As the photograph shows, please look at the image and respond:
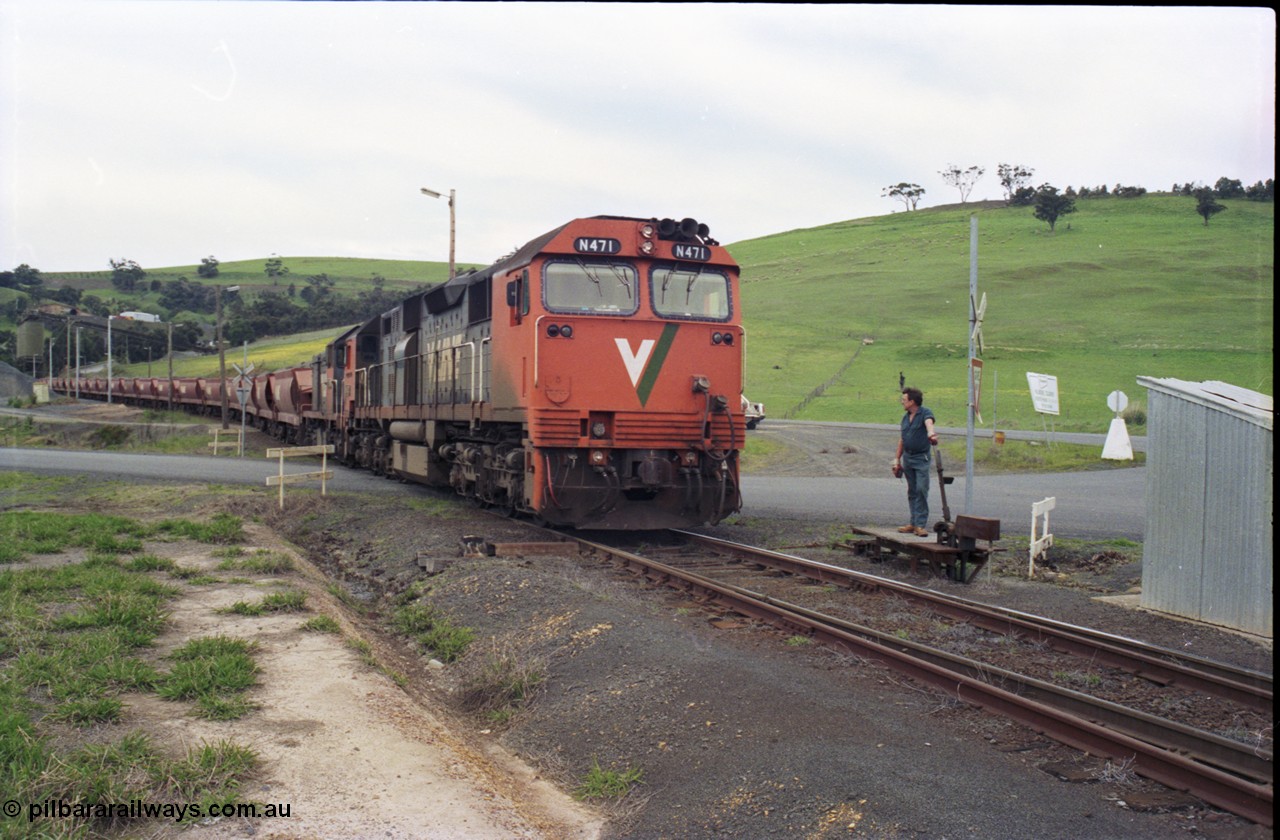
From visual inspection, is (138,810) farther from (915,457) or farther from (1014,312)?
(1014,312)

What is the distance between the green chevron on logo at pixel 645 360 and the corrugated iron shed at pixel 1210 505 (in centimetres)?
555

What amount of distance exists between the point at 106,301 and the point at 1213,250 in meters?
102

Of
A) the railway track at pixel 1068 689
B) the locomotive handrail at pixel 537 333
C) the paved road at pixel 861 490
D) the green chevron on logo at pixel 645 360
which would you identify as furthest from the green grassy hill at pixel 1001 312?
the railway track at pixel 1068 689

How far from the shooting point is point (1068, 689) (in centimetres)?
594

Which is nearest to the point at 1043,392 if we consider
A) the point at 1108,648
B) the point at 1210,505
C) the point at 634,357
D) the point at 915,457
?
the point at 915,457

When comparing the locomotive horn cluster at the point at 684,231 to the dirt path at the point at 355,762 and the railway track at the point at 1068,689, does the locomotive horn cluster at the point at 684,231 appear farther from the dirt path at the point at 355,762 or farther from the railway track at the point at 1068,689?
the dirt path at the point at 355,762

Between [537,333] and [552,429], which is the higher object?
[537,333]

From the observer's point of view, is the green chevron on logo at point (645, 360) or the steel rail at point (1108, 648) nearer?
the steel rail at point (1108, 648)

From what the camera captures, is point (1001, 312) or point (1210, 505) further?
point (1001, 312)

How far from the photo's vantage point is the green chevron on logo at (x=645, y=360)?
11.8m

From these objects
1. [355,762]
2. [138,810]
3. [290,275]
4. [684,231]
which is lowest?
[355,762]

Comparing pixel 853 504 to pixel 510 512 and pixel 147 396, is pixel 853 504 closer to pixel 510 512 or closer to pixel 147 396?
pixel 510 512

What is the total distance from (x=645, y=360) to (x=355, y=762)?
760 centimetres

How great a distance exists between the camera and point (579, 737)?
18.8ft
